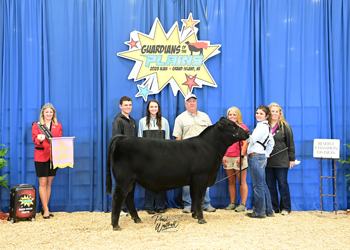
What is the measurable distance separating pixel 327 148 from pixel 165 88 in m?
2.66

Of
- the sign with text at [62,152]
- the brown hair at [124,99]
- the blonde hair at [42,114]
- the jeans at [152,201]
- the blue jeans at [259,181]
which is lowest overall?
the jeans at [152,201]

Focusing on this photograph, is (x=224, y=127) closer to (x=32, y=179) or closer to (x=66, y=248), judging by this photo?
(x=66, y=248)

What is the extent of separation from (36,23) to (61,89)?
1119 millimetres

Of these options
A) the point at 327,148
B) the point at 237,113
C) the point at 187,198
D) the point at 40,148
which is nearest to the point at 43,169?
the point at 40,148

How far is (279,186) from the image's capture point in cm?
437

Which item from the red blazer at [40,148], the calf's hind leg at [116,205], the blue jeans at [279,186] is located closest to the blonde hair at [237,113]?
the blue jeans at [279,186]

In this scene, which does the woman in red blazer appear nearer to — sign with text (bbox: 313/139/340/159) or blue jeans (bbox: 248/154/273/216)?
blue jeans (bbox: 248/154/273/216)

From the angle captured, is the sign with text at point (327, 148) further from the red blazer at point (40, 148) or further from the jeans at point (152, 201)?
the red blazer at point (40, 148)

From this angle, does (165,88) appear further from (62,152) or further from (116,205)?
(116,205)

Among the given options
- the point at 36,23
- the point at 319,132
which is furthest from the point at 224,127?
the point at 36,23

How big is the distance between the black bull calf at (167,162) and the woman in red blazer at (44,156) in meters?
1.20

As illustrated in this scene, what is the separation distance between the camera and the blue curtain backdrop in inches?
178

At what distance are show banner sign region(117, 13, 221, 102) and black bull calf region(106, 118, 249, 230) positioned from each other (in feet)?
4.23

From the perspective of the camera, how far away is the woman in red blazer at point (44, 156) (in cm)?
403
